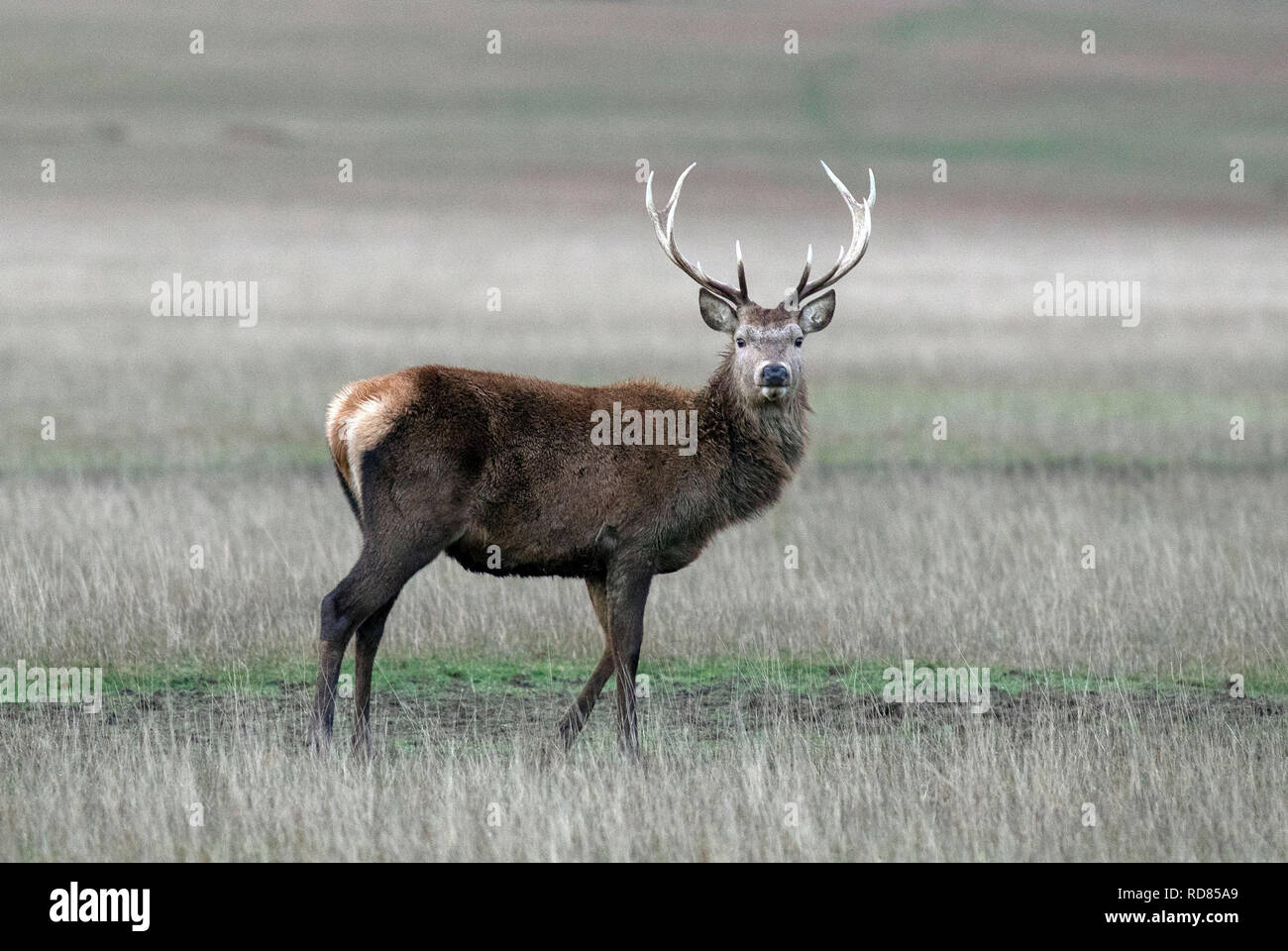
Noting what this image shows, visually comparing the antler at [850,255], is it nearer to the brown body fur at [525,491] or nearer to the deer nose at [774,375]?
the brown body fur at [525,491]

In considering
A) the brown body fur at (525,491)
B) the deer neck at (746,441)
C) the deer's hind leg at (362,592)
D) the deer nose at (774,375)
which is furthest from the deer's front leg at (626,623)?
the deer nose at (774,375)

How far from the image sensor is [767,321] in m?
9.47

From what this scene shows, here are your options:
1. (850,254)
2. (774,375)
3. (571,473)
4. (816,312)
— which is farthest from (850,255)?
(571,473)

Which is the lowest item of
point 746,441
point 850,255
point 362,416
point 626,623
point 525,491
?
point 626,623

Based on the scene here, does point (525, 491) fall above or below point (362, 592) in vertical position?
above

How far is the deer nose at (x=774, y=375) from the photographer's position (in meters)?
9.18

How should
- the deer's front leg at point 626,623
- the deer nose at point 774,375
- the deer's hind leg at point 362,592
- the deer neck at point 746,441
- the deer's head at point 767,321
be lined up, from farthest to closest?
the deer neck at point 746,441 < the deer's head at point 767,321 < the deer nose at point 774,375 < the deer's front leg at point 626,623 < the deer's hind leg at point 362,592

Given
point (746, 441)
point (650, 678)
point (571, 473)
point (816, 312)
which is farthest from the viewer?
point (650, 678)

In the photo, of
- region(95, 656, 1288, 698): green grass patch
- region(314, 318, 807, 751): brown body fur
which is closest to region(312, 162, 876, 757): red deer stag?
region(314, 318, 807, 751): brown body fur

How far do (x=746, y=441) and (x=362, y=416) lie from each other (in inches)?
81.6

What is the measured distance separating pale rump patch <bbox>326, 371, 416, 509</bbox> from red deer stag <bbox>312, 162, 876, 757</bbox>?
1cm

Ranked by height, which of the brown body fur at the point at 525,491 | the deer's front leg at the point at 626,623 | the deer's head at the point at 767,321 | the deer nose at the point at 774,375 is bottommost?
the deer's front leg at the point at 626,623

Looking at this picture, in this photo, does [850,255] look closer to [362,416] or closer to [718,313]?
[718,313]
